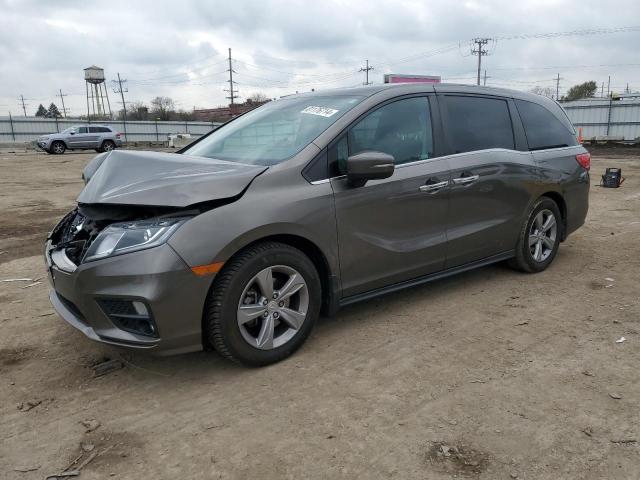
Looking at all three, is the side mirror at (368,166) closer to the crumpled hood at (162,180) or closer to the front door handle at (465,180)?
the crumpled hood at (162,180)

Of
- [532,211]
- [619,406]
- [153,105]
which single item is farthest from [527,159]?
[153,105]

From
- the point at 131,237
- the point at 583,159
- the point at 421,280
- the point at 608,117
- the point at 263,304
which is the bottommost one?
the point at 421,280

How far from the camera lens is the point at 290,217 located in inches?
122

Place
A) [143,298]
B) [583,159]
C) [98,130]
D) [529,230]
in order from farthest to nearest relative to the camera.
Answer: [98,130], [583,159], [529,230], [143,298]

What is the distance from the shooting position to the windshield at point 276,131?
345 centimetres

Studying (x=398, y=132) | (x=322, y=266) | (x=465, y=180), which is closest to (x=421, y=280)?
(x=465, y=180)

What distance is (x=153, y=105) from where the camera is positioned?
259 feet

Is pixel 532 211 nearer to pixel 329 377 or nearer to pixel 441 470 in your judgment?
pixel 329 377

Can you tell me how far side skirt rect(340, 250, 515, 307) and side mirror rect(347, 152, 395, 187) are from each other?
81cm

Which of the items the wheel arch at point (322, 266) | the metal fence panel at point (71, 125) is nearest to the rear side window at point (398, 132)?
the wheel arch at point (322, 266)

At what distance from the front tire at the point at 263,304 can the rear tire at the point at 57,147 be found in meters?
29.9

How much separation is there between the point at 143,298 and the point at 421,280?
6.90 ft

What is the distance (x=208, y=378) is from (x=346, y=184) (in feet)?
4.81

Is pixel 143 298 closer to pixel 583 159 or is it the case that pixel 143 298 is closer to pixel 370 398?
pixel 370 398
